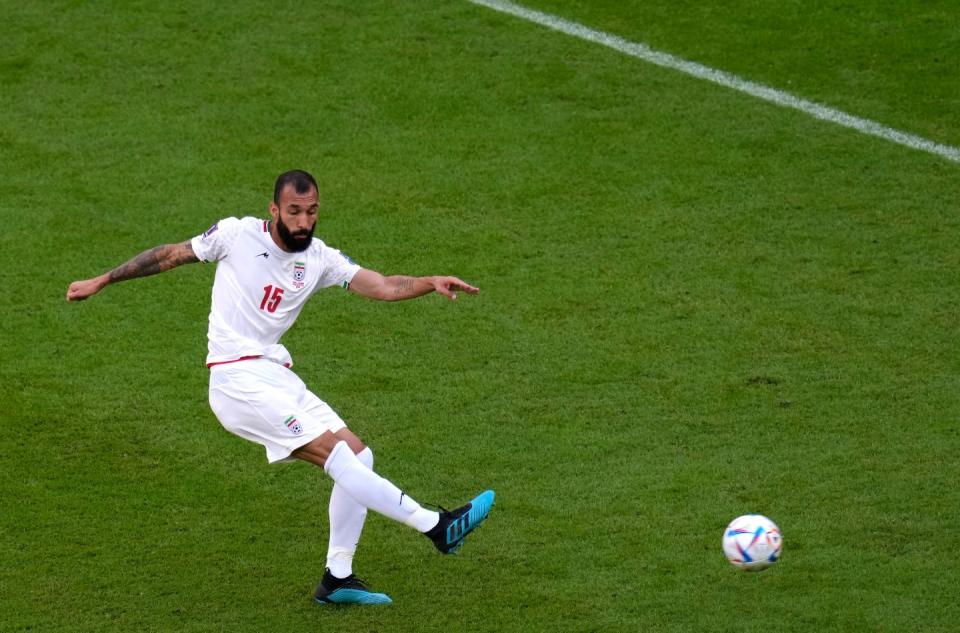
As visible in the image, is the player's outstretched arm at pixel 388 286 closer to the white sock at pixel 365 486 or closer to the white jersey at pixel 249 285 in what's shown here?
the white jersey at pixel 249 285

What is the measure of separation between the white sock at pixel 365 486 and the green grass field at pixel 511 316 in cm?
61

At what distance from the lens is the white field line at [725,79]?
12.1m

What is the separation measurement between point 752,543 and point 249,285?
A: 2.74m

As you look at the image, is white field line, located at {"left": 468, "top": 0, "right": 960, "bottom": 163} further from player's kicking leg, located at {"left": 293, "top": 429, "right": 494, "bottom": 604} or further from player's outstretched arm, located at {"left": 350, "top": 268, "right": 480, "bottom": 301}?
player's kicking leg, located at {"left": 293, "top": 429, "right": 494, "bottom": 604}

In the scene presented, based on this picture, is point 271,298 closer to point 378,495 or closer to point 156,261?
point 156,261

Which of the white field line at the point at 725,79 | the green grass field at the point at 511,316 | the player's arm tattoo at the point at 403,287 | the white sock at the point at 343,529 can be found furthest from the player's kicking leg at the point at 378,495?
the white field line at the point at 725,79

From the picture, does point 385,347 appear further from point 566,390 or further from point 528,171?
point 528,171

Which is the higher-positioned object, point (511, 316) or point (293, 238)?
point (293, 238)

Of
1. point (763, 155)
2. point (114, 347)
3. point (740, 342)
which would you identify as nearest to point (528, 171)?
point (763, 155)

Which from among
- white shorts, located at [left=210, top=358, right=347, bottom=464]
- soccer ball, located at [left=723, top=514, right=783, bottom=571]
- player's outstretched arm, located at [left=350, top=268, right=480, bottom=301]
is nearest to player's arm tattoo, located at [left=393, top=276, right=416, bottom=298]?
player's outstretched arm, located at [left=350, top=268, right=480, bottom=301]

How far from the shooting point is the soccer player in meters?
7.02

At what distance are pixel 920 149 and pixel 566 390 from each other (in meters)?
4.48

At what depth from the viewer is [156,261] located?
7277 mm

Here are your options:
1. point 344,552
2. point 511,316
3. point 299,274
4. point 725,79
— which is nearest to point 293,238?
point 299,274
